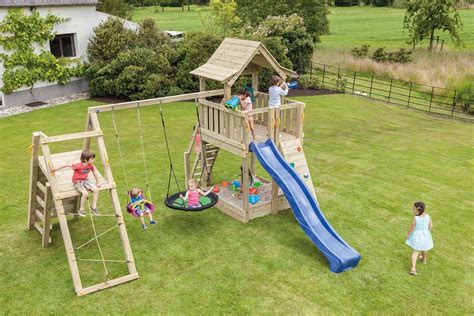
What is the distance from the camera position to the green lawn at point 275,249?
8094 millimetres

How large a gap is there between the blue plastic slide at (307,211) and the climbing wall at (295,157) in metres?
0.37

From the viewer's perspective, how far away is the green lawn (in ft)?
26.6

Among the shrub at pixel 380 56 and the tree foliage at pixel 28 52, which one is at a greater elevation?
the tree foliage at pixel 28 52

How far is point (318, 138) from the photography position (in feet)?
59.5

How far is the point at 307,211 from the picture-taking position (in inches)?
395

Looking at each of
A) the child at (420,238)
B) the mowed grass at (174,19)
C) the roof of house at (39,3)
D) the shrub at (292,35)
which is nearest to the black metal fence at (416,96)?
the shrub at (292,35)

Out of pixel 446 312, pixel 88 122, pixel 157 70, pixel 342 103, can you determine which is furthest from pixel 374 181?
pixel 157 70

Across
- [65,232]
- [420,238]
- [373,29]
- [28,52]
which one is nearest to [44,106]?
[28,52]

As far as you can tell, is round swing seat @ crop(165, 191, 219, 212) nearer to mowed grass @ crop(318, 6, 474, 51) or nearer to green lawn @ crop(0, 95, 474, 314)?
green lawn @ crop(0, 95, 474, 314)

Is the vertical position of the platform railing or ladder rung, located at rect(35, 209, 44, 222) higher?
the platform railing

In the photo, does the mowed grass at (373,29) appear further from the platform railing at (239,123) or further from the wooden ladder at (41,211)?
the wooden ladder at (41,211)

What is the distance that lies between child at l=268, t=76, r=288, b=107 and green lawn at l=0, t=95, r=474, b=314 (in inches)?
115

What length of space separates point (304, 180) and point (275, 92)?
236 cm

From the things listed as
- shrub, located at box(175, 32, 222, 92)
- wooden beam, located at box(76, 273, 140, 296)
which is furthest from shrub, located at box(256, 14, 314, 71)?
wooden beam, located at box(76, 273, 140, 296)
